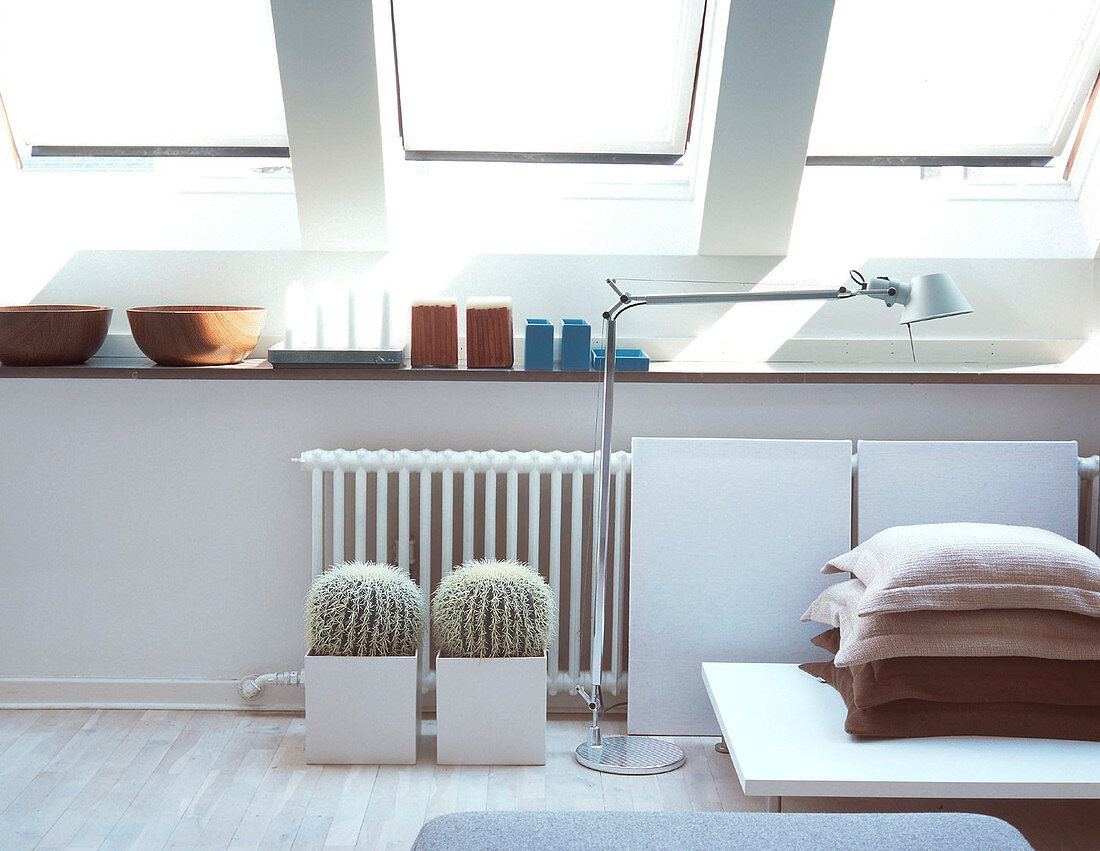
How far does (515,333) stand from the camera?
2.76 metres

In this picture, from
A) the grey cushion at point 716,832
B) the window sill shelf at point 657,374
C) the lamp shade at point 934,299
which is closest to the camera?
the grey cushion at point 716,832

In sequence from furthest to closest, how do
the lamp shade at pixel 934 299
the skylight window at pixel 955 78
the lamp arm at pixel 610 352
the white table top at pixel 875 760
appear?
the skylight window at pixel 955 78, the lamp arm at pixel 610 352, the lamp shade at pixel 934 299, the white table top at pixel 875 760

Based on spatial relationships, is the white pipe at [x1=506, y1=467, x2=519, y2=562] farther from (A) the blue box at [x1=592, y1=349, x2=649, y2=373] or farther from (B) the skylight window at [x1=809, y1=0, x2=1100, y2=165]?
(B) the skylight window at [x1=809, y1=0, x2=1100, y2=165]

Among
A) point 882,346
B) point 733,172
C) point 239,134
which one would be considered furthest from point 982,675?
point 239,134

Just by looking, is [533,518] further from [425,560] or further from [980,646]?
[980,646]

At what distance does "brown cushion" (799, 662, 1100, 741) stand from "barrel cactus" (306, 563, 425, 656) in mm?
970

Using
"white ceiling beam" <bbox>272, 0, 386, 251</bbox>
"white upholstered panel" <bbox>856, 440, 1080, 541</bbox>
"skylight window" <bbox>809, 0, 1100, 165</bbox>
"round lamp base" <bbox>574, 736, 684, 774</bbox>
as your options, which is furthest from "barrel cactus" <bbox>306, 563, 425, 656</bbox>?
"skylight window" <bbox>809, 0, 1100, 165</bbox>

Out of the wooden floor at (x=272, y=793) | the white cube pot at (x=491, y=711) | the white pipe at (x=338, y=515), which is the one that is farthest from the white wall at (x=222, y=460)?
the white cube pot at (x=491, y=711)

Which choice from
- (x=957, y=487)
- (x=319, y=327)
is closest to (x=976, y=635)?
(x=957, y=487)

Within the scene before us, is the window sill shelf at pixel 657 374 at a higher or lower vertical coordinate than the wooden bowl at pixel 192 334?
lower

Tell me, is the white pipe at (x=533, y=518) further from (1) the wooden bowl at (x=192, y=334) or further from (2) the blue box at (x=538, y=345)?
(1) the wooden bowl at (x=192, y=334)

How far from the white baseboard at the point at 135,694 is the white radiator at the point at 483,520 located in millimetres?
385

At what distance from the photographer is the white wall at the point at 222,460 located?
8.71 feet

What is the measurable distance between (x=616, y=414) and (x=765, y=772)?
3.39ft
